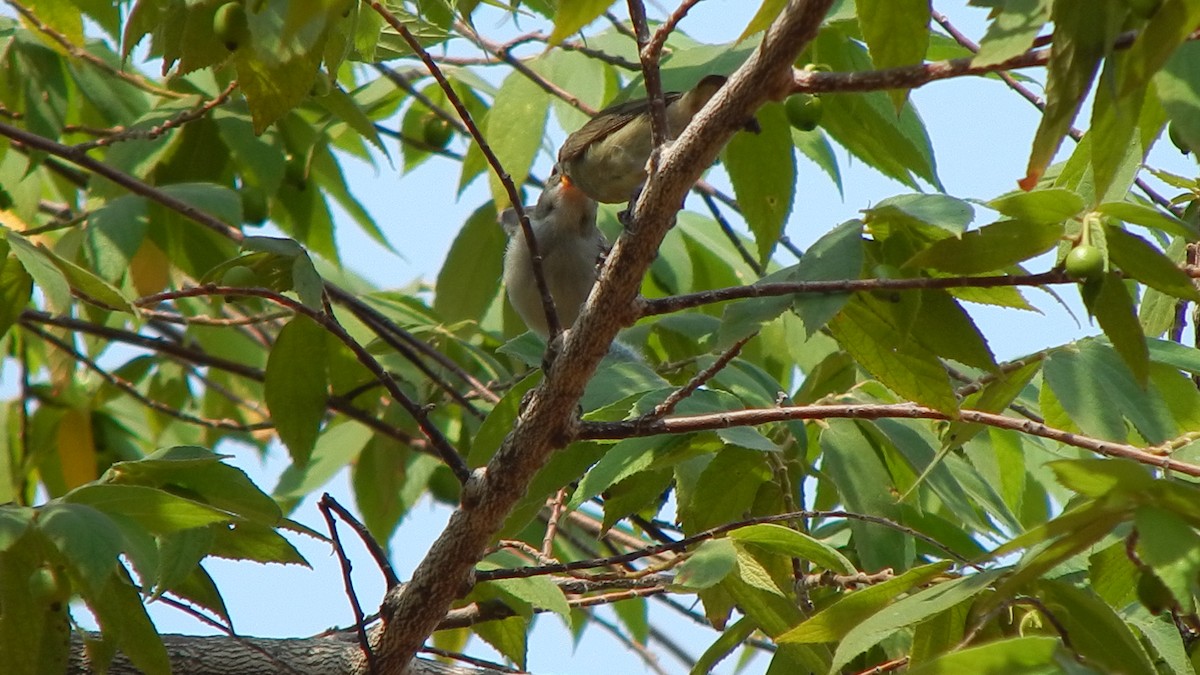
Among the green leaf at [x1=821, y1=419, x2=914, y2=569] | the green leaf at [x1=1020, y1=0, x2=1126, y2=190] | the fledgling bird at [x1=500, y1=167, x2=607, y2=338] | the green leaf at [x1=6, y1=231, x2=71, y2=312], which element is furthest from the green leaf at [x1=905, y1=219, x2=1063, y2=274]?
the fledgling bird at [x1=500, y1=167, x2=607, y2=338]

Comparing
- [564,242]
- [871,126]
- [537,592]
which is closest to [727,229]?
[564,242]

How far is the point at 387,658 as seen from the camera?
203 cm

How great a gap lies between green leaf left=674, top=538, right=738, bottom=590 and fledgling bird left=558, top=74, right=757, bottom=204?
2.23ft

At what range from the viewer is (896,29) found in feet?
4.55

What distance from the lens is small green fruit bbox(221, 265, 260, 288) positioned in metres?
2.08

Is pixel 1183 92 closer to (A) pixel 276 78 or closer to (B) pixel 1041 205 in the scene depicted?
(B) pixel 1041 205

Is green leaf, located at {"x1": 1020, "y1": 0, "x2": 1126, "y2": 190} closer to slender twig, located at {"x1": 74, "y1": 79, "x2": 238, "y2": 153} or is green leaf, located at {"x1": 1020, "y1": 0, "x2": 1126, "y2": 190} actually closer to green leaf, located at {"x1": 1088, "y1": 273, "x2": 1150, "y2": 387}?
green leaf, located at {"x1": 1088, "y1": 273, "x2": 1150, "y2": 387}

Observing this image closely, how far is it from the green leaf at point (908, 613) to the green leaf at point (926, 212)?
39cm

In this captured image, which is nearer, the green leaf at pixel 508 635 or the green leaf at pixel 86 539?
the green leaf at pixel 86 539

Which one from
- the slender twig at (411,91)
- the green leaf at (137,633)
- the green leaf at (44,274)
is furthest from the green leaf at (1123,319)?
the slender twig at (411,91)

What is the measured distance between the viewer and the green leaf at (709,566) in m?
1.83

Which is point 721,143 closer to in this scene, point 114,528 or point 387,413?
point 114,528

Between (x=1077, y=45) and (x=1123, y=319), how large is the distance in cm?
36

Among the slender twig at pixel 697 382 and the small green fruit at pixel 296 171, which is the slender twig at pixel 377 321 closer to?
the small green fruit at pixel 296 171
